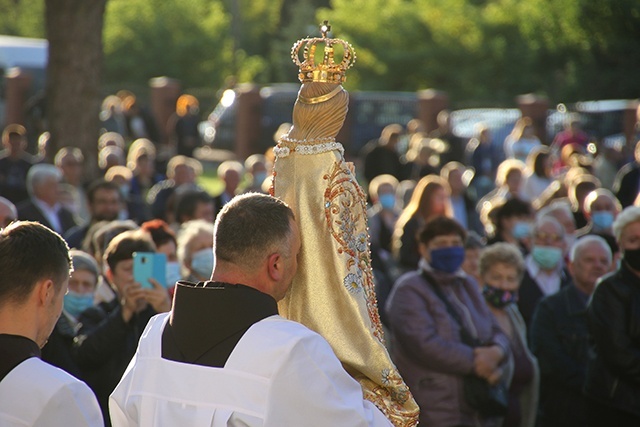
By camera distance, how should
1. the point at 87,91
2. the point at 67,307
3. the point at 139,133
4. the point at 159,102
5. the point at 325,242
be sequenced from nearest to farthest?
the point at 325,242
the point at 67,307
the point at 87,91
the point at 139,133
the point at 159,102

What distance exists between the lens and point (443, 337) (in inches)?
284

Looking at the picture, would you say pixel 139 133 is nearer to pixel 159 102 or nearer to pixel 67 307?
pixel 159 102

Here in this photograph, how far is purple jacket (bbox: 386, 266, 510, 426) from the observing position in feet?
23.5

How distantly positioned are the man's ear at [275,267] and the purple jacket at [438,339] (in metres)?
3.60

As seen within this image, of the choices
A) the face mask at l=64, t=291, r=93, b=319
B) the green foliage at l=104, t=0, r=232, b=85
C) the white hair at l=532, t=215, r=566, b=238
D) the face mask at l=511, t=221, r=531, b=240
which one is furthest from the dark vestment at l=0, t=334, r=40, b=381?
the green foliage at l=104, t=0, r=232, b=85

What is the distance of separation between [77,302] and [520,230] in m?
4.70

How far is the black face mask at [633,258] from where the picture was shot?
7.07 meters

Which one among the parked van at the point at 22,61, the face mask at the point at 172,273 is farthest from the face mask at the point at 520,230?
the parked van at the point at 22,61

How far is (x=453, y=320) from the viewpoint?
7324 mm

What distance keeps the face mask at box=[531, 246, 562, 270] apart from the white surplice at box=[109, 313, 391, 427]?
19.7 ft

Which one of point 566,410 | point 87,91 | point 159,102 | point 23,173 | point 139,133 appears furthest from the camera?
point 159,102

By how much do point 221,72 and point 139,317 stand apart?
3623 cm

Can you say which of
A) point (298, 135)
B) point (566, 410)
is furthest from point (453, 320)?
point (298, 135)

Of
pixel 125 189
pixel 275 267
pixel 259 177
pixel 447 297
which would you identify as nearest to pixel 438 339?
pixel 447 297
